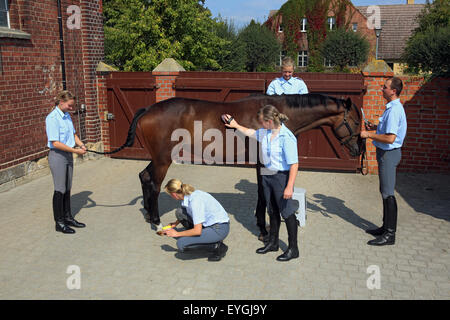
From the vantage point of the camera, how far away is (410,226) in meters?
6.29

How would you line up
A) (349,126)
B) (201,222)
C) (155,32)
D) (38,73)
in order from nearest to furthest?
(201,222) → (349,126) → (38,73) → (155,32)

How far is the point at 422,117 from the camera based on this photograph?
906cm

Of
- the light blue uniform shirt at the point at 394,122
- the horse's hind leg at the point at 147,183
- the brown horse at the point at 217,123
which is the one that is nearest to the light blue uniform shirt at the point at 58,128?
the brown horse at the point at 217,123

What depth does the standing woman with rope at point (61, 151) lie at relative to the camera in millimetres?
5652

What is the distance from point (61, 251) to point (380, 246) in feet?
13.9

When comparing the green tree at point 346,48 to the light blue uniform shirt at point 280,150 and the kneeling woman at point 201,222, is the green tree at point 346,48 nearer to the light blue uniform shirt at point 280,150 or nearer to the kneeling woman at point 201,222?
the light blue uniform shirt at point 280,150

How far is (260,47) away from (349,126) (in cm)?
3174

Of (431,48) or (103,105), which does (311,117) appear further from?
(431,48)

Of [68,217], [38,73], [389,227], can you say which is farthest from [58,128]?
[389,227]

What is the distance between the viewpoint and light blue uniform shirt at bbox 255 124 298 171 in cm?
474

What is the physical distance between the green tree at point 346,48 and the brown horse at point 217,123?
29470mm

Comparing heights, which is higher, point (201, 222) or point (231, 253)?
point (201, 222)

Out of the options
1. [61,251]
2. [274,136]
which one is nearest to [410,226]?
[274,136]

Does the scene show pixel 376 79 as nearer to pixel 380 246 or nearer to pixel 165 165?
pixel 380 246
